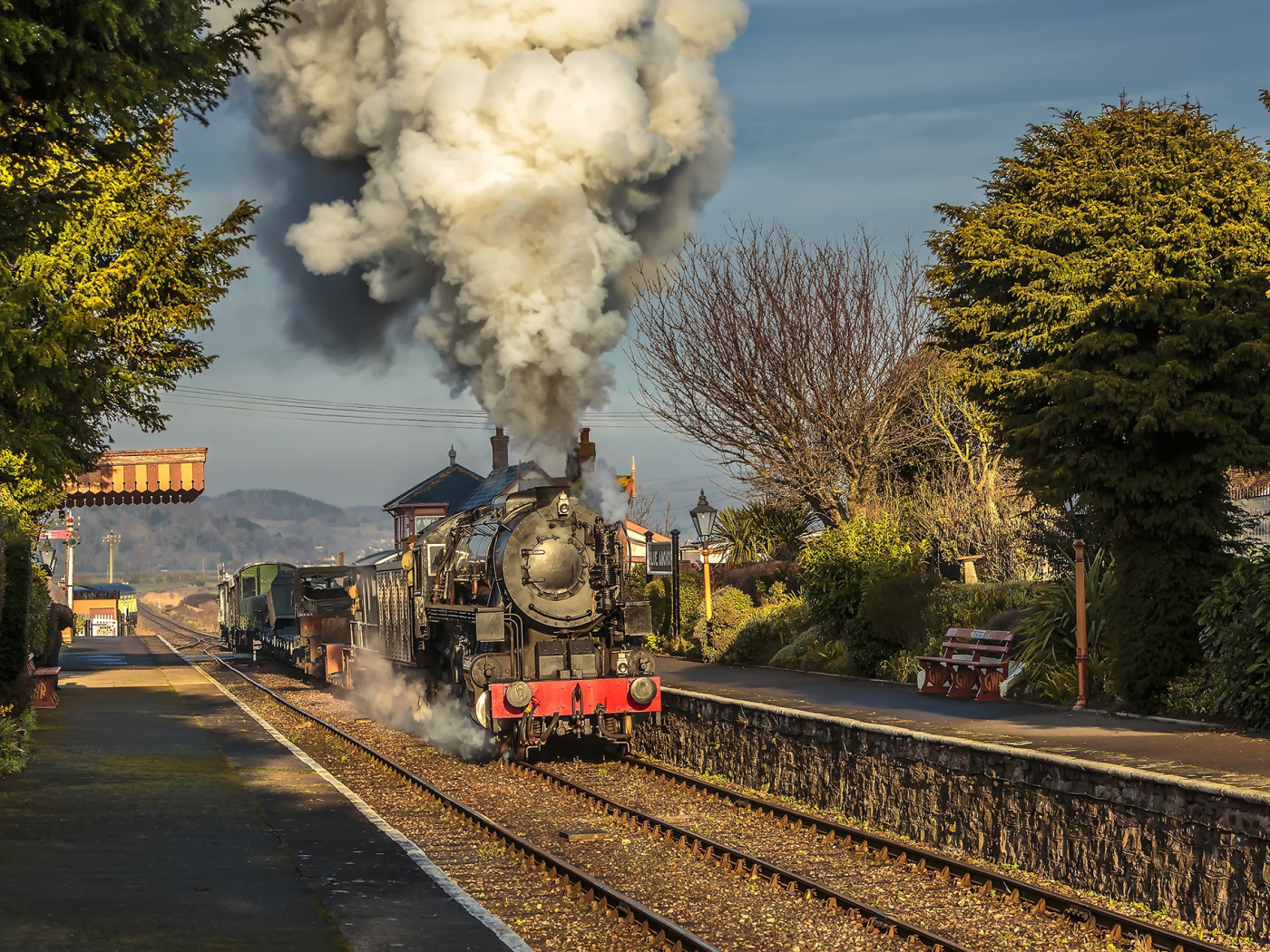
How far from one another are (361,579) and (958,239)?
1282 cm

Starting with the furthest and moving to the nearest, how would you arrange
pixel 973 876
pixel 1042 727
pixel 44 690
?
pixel 44 690, pixel 1042 727, pixel 973 876

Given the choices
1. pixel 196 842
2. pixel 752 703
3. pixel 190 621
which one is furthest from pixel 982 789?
pixel 190 621

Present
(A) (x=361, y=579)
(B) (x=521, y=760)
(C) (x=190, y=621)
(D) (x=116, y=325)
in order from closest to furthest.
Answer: (B) (x=521, y=760) → (D) (x=116, y=325) → (A) (x=361, y=579) → (C) (x=190, y=621)

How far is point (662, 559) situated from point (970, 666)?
11330 mm

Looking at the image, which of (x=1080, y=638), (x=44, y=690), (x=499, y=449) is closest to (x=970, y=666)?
(x=1080, y=638)

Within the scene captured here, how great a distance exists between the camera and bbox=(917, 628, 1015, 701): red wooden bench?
1608 centimetres

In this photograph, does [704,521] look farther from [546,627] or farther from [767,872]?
[767,872]

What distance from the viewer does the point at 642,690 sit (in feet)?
47.9

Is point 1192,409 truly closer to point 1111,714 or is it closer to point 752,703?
point 1111,714

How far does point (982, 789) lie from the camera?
33.6 ft

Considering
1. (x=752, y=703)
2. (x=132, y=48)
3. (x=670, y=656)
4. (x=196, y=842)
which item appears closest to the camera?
(x=132, y=48)

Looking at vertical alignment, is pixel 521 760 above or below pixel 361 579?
below

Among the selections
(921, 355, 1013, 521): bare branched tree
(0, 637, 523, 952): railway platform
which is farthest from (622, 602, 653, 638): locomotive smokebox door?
(921, 355, 1013, 521): bare branched tree

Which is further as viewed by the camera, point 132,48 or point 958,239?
point 958,239
